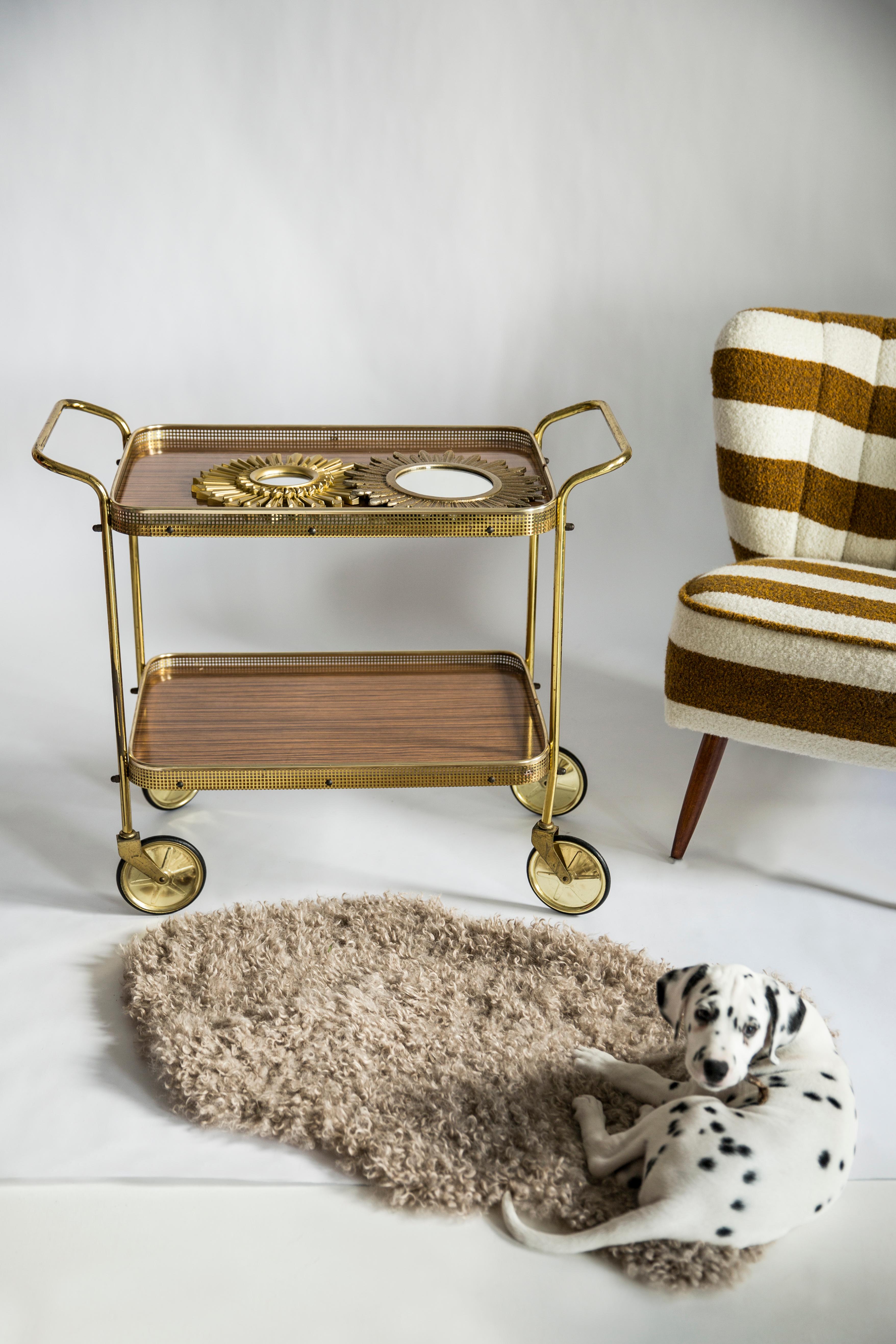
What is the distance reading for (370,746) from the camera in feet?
5.90

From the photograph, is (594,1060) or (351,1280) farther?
(594,1060)

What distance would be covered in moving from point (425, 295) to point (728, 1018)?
177 centimetres

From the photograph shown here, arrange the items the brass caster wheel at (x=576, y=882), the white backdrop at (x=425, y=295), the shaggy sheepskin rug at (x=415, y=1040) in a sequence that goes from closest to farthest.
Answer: the shaggy sheepskin rug at (x=415, y=1040)
the brass caster wheel at (x=576, y=882)
the white backdrop at (x=425, y=295)

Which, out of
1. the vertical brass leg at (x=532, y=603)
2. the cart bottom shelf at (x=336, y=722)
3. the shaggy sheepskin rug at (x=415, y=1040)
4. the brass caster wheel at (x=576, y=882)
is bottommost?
the shaggy sheepskin rug at (x=415, y=1040)

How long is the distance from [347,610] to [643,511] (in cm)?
72

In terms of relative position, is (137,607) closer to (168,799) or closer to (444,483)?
(168,799)

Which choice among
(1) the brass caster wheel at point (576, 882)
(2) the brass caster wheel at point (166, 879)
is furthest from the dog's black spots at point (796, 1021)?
(2) the brass caster wheel at point (166, 879)

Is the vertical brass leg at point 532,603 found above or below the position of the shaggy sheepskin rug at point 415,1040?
above

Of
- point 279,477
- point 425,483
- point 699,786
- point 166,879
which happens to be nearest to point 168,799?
point 166,879

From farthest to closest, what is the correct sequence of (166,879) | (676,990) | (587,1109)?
(166,879)
(587,1109)
(676,990)

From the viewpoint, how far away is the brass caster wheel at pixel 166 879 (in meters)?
1.77

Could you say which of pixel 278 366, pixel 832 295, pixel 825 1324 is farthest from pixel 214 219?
pixel 825 1324

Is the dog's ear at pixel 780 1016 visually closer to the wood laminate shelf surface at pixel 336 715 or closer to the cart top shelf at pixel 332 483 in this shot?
the wood laminate shelf surface at pixel 336 715

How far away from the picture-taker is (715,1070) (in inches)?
47.2
